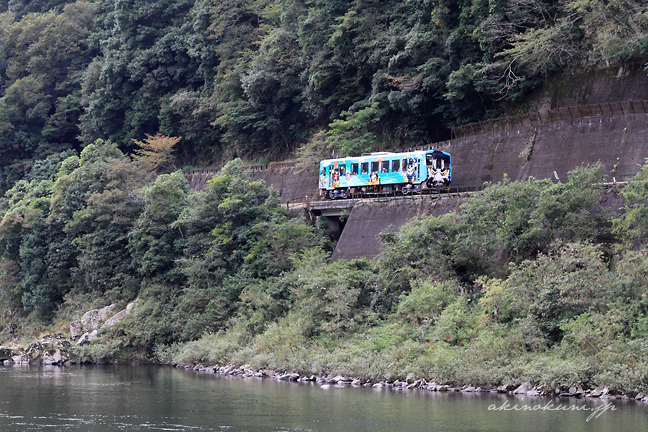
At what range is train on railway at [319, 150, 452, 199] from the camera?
30906mm

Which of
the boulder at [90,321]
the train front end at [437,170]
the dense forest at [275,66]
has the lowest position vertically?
the boulder at [90,321]

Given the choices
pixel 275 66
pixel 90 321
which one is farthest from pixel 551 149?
pixel 90 321

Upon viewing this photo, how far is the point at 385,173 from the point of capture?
3228 cm

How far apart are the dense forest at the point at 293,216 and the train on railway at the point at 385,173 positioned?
2.98 metres

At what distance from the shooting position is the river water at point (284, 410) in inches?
564

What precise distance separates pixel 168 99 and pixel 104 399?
33.2 meters

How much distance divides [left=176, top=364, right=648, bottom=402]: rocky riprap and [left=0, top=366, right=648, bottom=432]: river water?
565 mm

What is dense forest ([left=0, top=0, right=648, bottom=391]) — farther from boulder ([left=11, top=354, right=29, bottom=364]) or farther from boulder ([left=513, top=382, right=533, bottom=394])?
boulder ([left=11, top=354, right=29, bottom=364])

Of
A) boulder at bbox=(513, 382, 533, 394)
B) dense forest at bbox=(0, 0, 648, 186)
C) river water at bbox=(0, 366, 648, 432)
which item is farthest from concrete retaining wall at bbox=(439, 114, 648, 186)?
river water at bbox=(0, 366, 648, 432)

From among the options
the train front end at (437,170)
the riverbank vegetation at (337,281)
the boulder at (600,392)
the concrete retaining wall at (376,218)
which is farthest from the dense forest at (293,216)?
the train front end at (437,170)

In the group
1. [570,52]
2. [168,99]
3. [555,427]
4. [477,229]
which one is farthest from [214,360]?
[168,99]

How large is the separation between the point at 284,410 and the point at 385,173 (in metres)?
17.5

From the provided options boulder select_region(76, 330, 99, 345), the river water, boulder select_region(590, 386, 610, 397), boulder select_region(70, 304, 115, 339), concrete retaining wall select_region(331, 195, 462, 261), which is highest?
concrete retaining wall select_region(331, 195, 462, 261)

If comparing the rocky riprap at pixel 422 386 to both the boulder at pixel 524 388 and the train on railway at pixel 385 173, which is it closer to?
the boulder at pixel 524 388
